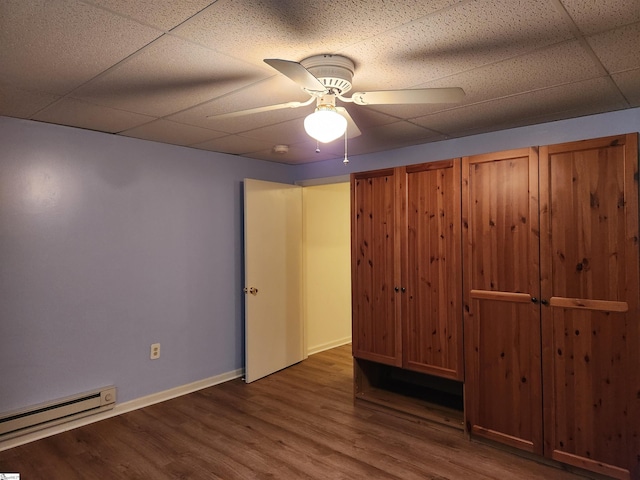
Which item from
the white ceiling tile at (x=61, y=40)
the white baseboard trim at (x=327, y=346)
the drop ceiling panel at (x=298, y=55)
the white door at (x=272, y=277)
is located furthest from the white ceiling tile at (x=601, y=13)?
the white baseboard trim at (x=327, y=346)

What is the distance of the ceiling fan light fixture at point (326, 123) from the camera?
1853mm

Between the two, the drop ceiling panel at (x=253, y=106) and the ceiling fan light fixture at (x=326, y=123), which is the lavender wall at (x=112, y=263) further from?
the ceiling fan light fixture at (x=326, y=123)

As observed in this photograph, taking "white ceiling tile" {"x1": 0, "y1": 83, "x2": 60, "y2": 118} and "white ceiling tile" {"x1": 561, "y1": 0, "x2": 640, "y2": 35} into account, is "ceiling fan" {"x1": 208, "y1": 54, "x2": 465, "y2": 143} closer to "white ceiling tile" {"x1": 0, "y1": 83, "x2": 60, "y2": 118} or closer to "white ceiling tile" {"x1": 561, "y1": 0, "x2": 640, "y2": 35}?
"white ceiling tile" {"x1": 561, "y1": 0, "x2": 640, "y2": 35}

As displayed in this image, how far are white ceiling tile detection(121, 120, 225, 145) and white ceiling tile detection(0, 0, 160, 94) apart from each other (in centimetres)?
89

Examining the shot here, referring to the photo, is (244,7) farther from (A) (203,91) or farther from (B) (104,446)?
(B) (104,446)

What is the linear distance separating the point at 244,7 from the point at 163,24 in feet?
1.20

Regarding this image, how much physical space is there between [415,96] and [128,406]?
3.25 m

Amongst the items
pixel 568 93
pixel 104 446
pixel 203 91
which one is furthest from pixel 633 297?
pixel 104 446

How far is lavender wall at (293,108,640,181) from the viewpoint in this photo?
8.97ft

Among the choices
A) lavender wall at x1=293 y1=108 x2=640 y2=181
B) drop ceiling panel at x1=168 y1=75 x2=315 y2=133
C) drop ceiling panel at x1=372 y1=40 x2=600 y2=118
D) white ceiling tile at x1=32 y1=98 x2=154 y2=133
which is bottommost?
lavender wall at x1=293 y1=108 x2=640 y2=181

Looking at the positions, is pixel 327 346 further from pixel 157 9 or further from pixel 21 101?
pixel 157 9

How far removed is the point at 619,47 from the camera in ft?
5.94

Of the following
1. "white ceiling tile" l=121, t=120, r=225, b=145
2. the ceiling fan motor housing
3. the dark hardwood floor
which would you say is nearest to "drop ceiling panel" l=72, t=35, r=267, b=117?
the ceiling fan motor housing

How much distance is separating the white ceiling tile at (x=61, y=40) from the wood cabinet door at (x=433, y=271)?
212 centimetres
